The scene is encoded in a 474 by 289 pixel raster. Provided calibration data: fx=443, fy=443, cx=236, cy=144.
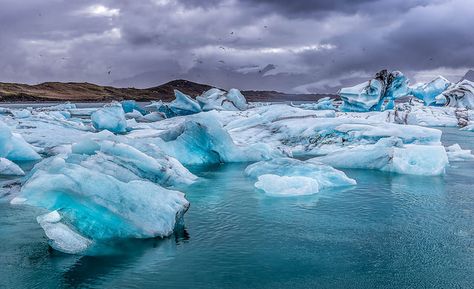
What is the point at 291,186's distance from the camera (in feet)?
31.7

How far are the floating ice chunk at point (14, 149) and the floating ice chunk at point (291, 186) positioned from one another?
837 centimetres

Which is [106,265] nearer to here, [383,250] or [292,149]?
[383,250]

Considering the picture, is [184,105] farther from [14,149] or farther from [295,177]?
[295,177]

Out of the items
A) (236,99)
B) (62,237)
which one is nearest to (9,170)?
(62,237)

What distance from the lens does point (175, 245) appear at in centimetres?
634

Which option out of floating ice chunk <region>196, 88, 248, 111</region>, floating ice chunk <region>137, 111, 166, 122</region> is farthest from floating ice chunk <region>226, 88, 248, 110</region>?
floating ice chunk <region>137, 111, 166, 122</region>

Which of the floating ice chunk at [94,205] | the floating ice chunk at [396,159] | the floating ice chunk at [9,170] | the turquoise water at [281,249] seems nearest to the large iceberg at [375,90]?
the floating ice chunk at [396,159]

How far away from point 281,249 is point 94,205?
269cm

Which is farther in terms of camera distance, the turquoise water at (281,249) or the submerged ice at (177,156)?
the submerged ice at (177,156)

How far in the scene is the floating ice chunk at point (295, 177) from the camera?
9633mm

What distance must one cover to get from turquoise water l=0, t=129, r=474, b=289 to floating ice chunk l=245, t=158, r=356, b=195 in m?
0.41

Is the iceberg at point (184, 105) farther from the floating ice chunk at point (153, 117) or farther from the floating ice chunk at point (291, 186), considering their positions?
the floating ice chunk at point (291, 186)

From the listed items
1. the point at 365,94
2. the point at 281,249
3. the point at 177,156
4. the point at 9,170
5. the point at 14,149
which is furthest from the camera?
the point at 365,94

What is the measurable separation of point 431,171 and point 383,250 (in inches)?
268
